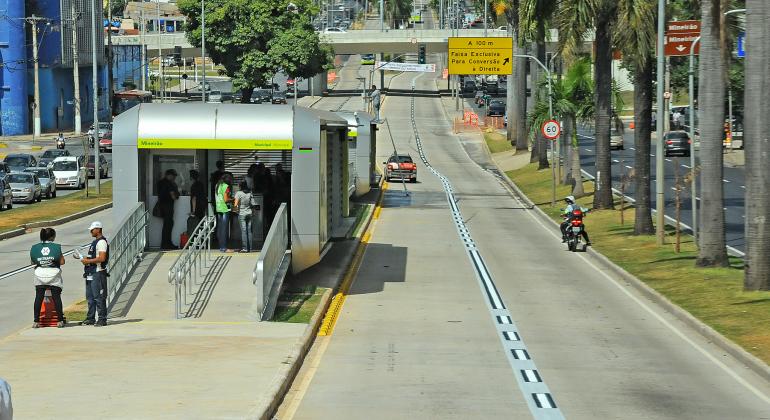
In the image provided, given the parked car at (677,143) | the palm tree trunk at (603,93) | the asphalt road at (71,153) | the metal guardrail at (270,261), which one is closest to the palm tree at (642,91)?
the palm tree trunk at (603,93)

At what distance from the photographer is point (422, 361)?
1906 cm

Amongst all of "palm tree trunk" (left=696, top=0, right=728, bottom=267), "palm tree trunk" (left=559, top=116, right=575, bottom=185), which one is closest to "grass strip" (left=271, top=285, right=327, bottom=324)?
"palm tree trunk" (left=696, top=0, right=728, bottom=267)

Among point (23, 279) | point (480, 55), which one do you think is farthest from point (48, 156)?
point (23, 279)

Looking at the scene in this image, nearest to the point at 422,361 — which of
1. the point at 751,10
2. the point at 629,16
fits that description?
the point at 751,10

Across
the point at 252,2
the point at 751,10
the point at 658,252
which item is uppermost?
the point at 252,2

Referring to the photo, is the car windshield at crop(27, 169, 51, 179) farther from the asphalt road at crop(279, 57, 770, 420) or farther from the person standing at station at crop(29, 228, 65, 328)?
the person standing at station at crop(29, 228, 65, 328)

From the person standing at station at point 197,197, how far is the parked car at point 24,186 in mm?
34522

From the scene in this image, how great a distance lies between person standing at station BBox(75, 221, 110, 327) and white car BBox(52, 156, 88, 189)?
1928 inches

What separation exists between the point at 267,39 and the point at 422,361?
93490mm

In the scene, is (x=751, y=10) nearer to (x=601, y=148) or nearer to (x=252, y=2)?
(x=601, y=148)

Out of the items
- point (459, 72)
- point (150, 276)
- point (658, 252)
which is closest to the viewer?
point (150, 276)

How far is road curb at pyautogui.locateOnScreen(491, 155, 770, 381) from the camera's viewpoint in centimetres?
1893

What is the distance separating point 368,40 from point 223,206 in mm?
112251

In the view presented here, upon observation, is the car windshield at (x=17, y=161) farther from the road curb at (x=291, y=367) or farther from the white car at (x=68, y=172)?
the road curb at (x=291, y=367)
